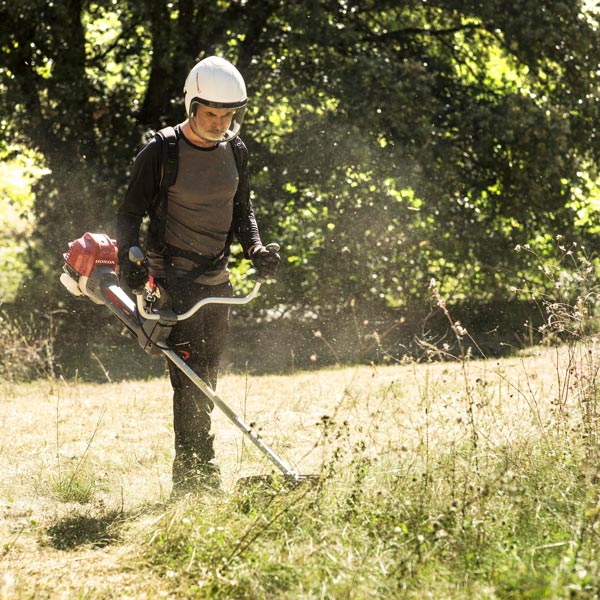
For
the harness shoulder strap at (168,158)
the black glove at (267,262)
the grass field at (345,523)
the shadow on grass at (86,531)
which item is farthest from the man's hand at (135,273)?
the shadow on grass at (86,531)

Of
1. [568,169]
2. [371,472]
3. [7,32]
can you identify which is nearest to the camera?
[371,472]

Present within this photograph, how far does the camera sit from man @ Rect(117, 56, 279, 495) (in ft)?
15.2

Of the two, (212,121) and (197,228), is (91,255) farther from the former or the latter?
(212,121)

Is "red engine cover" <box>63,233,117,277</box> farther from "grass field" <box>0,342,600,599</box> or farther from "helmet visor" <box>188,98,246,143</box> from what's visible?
"grass field" <box>0,342,600,599</box>

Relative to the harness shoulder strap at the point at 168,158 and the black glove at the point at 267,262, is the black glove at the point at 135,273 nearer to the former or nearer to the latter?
the harness shoulder strap at the point at 168,158

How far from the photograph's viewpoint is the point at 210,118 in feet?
15.2

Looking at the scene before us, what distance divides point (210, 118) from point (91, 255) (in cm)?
98

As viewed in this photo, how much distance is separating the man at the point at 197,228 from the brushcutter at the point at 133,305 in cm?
14

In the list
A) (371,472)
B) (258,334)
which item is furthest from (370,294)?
(371,472)

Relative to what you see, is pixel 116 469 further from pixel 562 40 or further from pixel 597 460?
pixel 562 40

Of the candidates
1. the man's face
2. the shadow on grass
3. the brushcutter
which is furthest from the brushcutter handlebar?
the shadow on grass

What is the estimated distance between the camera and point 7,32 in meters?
10.4

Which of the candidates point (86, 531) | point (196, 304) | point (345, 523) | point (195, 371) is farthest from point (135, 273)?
point (345, 523)

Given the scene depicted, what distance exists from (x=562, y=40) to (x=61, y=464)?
7.87 metres
